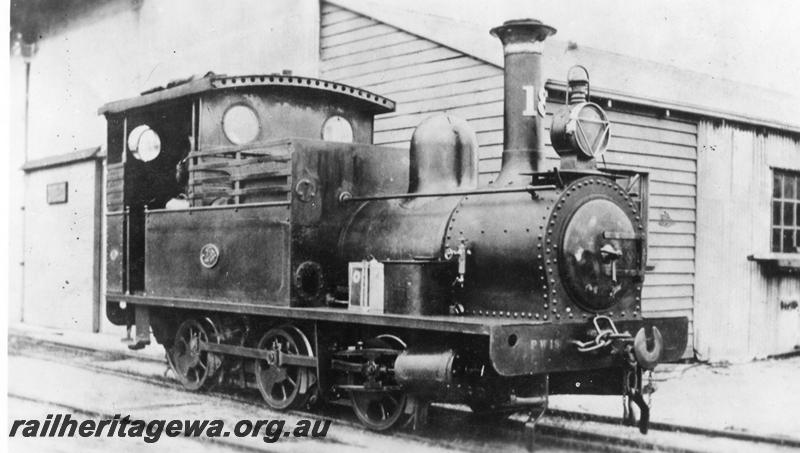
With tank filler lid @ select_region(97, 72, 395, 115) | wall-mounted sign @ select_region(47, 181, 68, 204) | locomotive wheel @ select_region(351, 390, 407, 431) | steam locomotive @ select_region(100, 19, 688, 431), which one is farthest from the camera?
wall-mounted sign @ select_region(47, 181, 68, 204)

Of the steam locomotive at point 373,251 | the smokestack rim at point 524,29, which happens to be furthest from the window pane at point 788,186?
the smokestack rim at point 524,29

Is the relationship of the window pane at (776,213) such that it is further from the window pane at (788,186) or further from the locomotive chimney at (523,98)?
the locomotive chimney at (523,98)

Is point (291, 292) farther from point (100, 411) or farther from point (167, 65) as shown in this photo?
point (167, 65)

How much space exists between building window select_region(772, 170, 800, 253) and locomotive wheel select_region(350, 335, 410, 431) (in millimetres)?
6410

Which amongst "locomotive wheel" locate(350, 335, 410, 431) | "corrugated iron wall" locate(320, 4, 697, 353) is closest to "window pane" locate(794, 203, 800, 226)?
"corrugated iron wall" locate(320, 4, 697, 353)

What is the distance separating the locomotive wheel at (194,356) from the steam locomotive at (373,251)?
0.02 meters

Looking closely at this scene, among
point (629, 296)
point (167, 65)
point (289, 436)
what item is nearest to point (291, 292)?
point (289, 436)

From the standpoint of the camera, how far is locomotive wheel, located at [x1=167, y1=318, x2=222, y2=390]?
8.41 metres

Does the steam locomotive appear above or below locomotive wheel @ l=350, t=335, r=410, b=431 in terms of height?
above

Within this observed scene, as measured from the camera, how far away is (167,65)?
1432cm

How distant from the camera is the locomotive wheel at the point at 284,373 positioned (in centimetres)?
739

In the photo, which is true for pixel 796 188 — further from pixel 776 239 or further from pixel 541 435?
pixel 541 435

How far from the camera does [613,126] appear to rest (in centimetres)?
973

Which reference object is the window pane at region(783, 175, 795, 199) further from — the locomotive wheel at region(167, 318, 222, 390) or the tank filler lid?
the locomotive wheel at region(167, 318, 222, 390)
